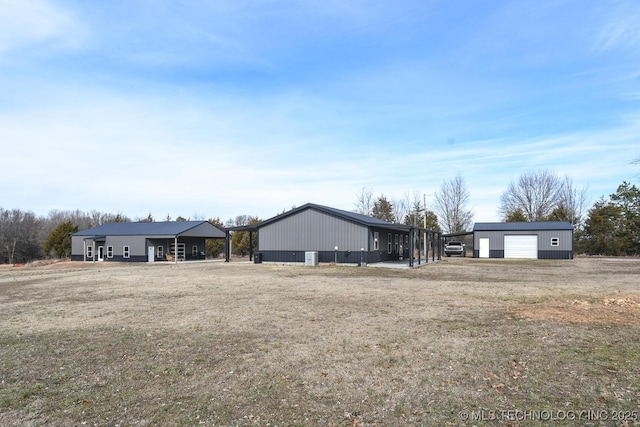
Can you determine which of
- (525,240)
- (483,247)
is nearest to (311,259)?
(483,247)

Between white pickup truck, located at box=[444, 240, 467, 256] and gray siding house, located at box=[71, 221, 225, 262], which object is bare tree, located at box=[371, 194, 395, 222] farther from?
gray siding house, located at box=[71, 221, 225, 262]

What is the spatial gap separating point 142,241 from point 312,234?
19028mm

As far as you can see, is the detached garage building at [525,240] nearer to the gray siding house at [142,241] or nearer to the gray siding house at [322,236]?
the gray siding house at [322,236]

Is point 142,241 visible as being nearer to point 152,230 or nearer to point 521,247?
point 152,230

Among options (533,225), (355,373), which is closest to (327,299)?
(355,373)

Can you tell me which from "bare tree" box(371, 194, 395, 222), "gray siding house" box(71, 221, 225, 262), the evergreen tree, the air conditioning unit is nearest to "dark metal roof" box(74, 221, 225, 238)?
"gray siding house" box(71, 221, 225, 262)

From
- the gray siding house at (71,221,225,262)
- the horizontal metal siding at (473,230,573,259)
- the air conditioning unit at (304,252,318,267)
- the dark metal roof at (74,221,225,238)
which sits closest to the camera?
the air conditioning unit at (304,252,318,267)

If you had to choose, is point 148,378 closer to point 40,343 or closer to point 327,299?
point 40,343

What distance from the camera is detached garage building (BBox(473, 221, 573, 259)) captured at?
3866 centimetres

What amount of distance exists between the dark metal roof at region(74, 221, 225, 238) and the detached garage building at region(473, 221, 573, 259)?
89.1 ft

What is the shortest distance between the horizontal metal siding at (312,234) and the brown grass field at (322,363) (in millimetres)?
18085

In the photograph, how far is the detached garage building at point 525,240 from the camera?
38.7m

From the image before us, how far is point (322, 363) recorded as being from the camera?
242 inches

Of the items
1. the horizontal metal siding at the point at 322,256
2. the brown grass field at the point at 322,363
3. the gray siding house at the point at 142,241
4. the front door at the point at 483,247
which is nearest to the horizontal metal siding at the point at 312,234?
the horizontal metal siding at the point at 322,256
